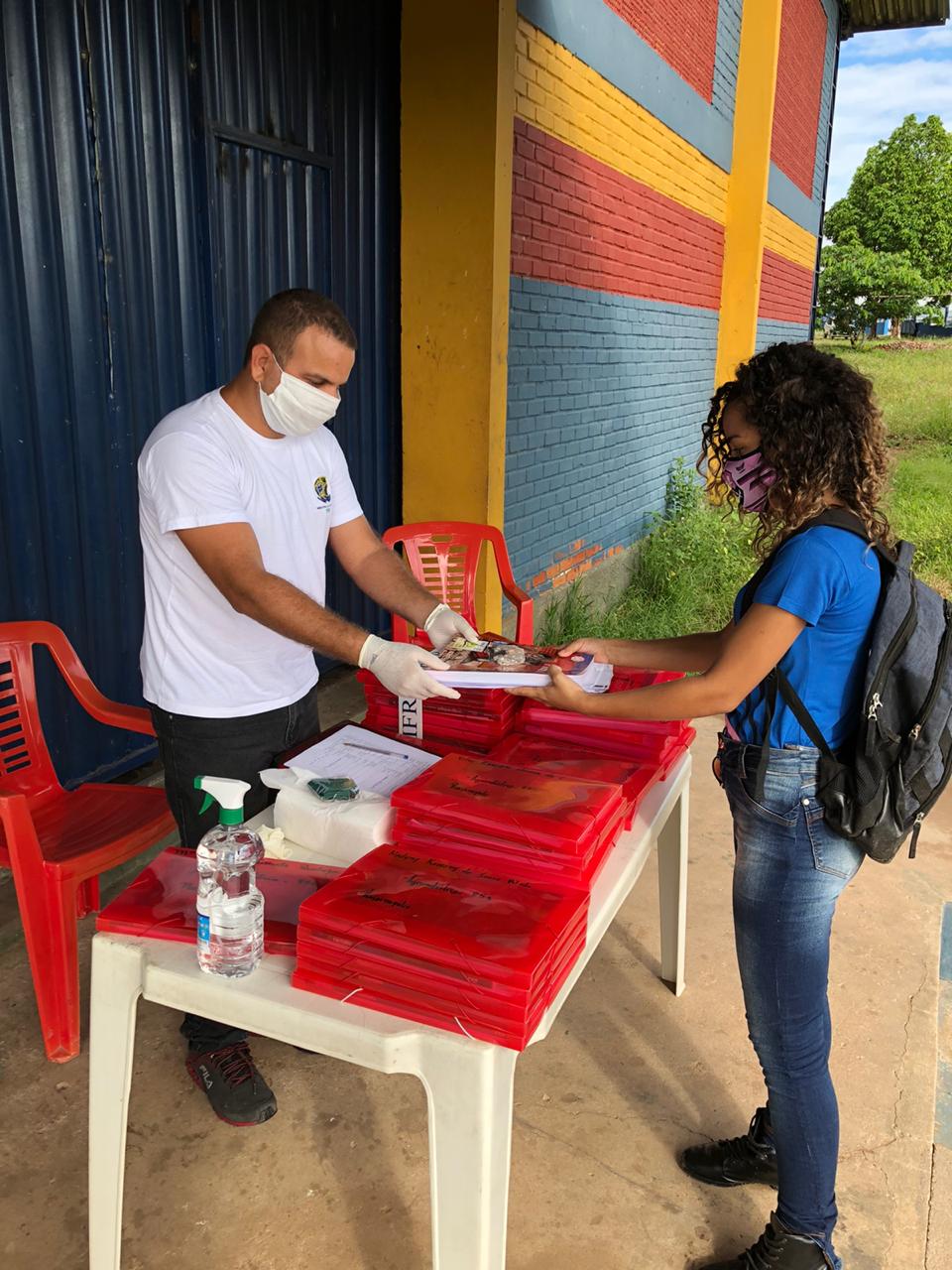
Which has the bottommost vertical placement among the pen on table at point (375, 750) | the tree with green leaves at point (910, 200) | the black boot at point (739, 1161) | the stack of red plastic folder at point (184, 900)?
the black boot at point (739, 1161)

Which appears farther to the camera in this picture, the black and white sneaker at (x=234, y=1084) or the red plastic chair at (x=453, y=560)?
the red plastic chair at (x=453, y=560)

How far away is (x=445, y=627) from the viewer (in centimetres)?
269

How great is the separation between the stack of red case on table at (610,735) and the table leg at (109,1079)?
0.91 m

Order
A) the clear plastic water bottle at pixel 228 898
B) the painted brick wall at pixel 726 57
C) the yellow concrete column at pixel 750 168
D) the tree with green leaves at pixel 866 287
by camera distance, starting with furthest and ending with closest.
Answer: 1. the tree with green leaves at pixel 866 287
2. the yellow concrete column at pixel 750 168
3. the painted brick wall at pixel 726 57
4. the clear plastic water bottle at pixel 228 898

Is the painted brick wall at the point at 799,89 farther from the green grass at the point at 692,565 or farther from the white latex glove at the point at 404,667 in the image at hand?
the white latex glove at the point at 404,667

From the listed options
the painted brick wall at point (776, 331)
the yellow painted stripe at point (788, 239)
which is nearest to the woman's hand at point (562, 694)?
the painted brick wall at point (776, 331)

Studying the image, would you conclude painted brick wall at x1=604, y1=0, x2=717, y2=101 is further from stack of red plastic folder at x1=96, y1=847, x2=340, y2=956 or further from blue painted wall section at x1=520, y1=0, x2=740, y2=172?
stack of red plastic folder at x1=96, y1=847, x2=340, y2=956

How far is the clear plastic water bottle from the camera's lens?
156 centimetres

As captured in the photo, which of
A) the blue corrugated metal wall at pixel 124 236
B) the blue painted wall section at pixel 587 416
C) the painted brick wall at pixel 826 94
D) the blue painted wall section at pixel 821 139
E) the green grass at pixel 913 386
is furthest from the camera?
the green grass at pixel 913 386

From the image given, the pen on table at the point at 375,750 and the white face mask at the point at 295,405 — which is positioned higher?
the white face mask at the point at 295,405

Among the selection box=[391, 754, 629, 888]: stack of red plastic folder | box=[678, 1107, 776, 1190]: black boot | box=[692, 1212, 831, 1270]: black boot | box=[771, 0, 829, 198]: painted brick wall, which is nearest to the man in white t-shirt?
box=[391, 754, 629, 888]: stack of red plastic folder

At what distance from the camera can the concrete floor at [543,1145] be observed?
2.14 metres

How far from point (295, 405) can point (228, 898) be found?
1.20 meters

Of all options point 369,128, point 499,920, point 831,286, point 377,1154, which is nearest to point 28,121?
point 369,128
